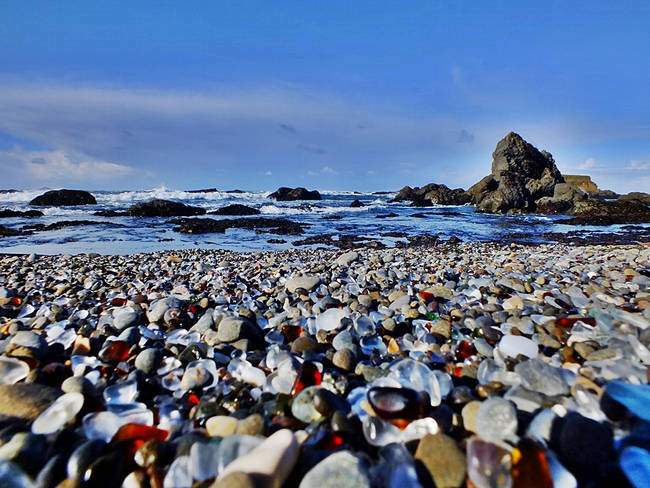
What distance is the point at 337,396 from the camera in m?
1.13

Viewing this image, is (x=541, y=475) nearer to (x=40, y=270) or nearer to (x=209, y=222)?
(x=40, y=270)

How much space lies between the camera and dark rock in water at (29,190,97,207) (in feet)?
80.9

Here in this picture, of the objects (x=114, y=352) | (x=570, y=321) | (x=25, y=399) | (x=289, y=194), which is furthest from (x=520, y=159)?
(x=25, y=399)

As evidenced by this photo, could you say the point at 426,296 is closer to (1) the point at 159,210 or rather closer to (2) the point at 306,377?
(2) the point at 306,377

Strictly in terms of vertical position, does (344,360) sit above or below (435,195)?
below

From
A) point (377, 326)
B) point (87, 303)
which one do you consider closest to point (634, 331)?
point (377, 326)

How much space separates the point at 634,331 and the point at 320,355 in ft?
4.50

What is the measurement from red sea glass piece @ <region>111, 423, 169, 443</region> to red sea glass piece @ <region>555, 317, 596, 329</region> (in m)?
1.82

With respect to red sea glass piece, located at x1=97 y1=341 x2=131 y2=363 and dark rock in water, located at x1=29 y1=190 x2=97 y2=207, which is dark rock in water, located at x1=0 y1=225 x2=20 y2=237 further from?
dark rock in water, located at x1=29 y1=190 x2=97 y2=207

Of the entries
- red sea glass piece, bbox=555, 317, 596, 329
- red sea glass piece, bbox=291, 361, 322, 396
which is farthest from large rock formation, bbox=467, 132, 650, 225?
red sea glass piece, bbox=291, 361, 322, 396


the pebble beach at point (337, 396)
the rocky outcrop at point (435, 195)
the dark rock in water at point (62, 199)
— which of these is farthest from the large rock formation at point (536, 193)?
the dark rock in water at point (62, 199)

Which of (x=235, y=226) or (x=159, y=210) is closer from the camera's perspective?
(x=235, y=226)

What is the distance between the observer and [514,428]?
86 cm

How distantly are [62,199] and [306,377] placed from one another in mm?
31025
